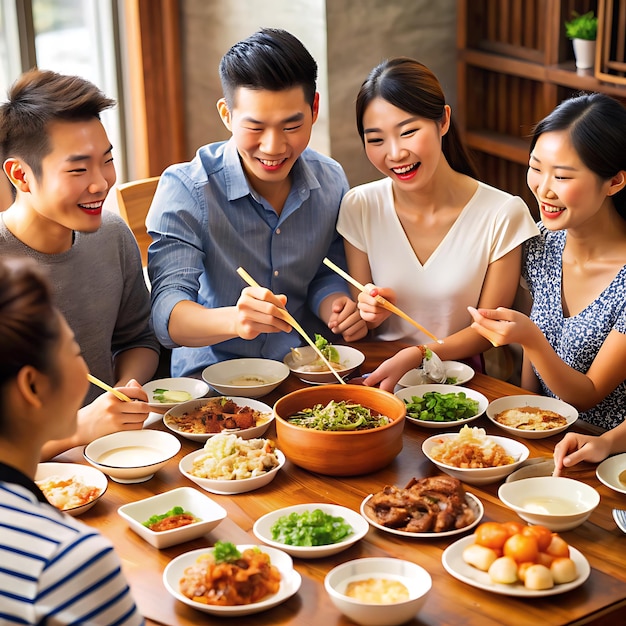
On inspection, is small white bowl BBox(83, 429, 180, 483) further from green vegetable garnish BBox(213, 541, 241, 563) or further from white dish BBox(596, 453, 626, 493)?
white dish BBox(596, 453, 626, 493)

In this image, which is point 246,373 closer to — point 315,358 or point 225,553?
point 315,358

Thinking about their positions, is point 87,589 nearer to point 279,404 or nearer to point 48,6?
point 279,404

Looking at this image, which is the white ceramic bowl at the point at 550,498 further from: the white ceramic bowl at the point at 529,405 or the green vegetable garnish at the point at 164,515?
the green vegetable garnish at the point at 164,515

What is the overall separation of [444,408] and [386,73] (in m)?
0.95

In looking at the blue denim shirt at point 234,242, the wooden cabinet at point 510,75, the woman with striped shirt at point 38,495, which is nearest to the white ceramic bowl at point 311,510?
the woman with striped shirt at point 38,495

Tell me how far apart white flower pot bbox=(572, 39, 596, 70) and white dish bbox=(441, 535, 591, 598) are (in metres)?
2.84

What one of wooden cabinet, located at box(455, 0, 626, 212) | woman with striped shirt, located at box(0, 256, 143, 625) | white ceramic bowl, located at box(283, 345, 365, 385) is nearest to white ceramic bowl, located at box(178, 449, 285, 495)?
white ceramic bowl, located at box(283, 345, 365, 385)

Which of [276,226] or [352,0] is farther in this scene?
[352,0]

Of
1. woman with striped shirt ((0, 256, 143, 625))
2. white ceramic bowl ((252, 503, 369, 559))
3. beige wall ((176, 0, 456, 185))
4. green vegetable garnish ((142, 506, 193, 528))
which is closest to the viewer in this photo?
woman with striped shirt ((0, 256, 143, 625))

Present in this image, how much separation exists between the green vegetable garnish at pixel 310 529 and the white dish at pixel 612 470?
1.80ft

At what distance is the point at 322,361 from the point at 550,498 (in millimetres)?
875

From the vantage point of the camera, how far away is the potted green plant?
3.90 m

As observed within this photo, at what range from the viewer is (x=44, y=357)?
3.90ft

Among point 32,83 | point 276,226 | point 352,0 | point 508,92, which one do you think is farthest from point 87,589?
point 508,92
